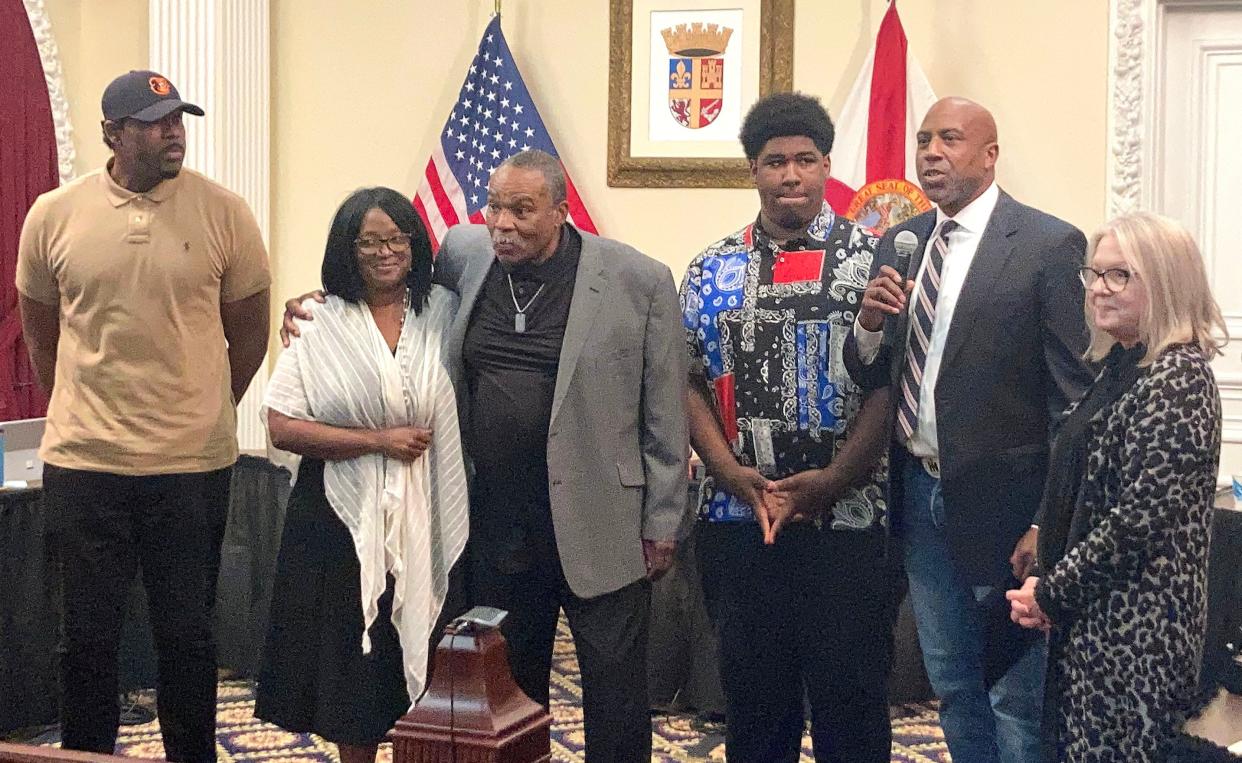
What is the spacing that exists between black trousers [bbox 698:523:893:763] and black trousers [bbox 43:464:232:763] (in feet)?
3.64

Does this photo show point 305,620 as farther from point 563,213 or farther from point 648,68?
point 648,68

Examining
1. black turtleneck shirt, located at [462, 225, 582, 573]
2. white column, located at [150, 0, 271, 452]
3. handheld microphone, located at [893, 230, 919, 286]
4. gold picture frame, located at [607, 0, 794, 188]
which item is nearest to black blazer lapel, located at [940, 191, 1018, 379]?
handheld microphone, located at [893, 230, 919, 286]

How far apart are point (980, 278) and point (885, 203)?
2.82 meters

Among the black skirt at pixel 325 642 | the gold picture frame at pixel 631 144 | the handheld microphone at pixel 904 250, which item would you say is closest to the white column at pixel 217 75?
the gold picture frame at pixel 631 144

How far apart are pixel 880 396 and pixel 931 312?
0.19m

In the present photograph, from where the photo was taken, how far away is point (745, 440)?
2.80m

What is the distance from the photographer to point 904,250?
2.77m

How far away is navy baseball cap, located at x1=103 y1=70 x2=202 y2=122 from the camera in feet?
9.63

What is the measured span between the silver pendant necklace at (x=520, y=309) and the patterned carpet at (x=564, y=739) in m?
1.50

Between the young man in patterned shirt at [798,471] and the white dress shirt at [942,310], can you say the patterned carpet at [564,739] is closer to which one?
the young man in patterned shirt at [798,471]

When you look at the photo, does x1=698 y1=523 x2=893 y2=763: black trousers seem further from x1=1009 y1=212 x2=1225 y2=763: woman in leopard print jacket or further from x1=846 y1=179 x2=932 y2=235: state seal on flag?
x1=846 y1=179 x2=932 y2=235: state seal on flag

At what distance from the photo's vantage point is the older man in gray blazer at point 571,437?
273 cm

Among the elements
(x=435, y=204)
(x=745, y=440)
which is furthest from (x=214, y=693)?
(x=435, y=204)

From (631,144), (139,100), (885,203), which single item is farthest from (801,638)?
(631,144)
